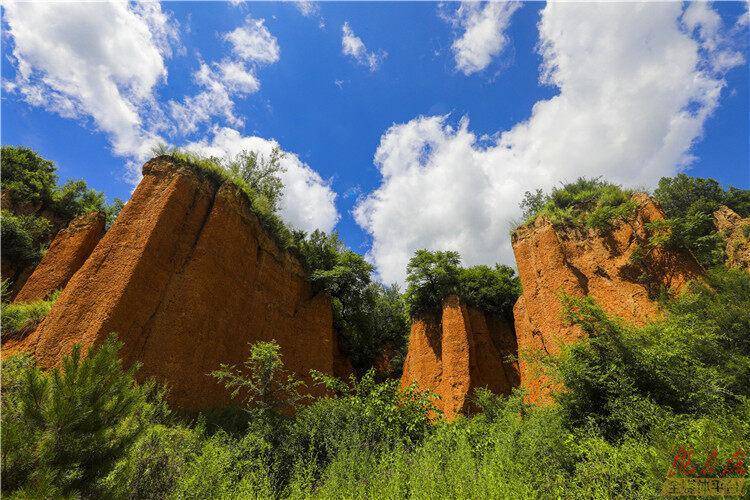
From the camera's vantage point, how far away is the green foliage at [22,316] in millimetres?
10391

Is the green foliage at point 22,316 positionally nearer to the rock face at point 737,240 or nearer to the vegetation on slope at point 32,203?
the vegetation on slope at point 32,203

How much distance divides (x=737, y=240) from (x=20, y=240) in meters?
31.9

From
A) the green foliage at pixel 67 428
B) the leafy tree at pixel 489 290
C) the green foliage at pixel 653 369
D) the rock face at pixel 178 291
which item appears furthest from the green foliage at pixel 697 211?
the green foliage at pixel 67 428

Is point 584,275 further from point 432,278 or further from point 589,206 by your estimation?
point 432,278

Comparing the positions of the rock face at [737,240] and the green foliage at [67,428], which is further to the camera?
the rock face at [737,240]

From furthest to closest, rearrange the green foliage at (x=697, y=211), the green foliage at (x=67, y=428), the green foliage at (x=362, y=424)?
1. the green foliage at (x=697, y=211)
2. the green foliage at (x=362, y=424)
3. the green foliage at (x=67, y=428)

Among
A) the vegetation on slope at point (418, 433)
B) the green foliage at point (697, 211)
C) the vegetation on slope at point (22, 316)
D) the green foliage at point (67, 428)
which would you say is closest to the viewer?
the green foliage at point (67, 428)

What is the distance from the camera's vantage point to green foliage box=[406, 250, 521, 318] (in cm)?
2283

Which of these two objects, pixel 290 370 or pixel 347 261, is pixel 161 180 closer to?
pixel 290 370

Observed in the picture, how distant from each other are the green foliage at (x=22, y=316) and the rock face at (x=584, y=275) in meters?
15.8

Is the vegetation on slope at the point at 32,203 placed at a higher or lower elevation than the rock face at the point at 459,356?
higher

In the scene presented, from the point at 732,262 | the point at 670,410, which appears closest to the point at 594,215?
the point at 732,262

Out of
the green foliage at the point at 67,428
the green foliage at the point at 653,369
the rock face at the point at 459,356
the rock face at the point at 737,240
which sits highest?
the rock face at the point at 737,240

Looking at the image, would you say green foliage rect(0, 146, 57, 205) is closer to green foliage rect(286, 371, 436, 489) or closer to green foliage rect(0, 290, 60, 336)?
green foliage rect(0, 290, 60, 336)
